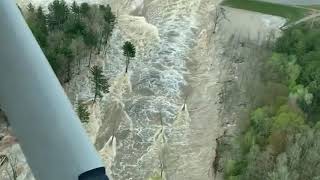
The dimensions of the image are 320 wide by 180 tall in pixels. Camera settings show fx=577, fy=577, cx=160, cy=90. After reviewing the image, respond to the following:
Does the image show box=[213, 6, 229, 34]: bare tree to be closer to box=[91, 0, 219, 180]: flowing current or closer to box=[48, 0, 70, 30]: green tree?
box=[91, 0, 219, 180]: flowing current

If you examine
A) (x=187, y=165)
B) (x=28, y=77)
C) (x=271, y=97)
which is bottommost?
(x=187, y=165)

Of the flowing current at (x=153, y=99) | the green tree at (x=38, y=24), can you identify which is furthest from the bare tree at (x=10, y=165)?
the green tree at (x=38, y=24)

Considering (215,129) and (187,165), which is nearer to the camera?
(187,165)

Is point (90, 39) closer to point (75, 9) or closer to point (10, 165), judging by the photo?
point (75, 9)

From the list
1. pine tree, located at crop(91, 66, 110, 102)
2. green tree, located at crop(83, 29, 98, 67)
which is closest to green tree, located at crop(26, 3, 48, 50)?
green tree, located at crop(83, 29, 98, 67)

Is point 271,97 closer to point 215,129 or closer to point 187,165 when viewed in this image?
point 215,129

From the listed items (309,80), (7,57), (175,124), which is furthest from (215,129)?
(7,57)

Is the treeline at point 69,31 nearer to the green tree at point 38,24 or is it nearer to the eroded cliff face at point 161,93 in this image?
the green tree at point 38,24
